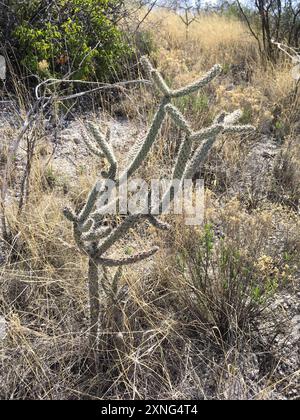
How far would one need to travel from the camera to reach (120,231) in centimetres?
164

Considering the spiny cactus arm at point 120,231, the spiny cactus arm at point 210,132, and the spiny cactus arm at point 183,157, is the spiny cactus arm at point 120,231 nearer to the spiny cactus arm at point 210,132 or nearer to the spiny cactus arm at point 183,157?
the spiny cactus arm at point 183,157

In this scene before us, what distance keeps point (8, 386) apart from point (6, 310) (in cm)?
38

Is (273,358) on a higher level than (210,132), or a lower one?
lower

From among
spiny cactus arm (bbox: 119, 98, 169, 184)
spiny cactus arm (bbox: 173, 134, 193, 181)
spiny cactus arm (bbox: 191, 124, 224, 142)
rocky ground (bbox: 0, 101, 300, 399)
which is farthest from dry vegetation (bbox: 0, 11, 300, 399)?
spiny cactus arm (bbox: 191, 124, 224, 142)

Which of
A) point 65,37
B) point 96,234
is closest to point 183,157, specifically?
point 96,234

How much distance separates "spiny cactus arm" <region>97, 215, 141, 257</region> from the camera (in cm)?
160

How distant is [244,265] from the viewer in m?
2.05

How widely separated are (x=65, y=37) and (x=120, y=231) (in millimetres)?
2779

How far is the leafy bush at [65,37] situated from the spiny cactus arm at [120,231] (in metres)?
2.39

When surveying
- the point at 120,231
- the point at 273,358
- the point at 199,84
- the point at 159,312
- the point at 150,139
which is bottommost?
the point at 273,358

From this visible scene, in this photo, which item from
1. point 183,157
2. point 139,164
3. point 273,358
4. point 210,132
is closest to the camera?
point 210,132

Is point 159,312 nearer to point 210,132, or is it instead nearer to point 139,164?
point 139,164

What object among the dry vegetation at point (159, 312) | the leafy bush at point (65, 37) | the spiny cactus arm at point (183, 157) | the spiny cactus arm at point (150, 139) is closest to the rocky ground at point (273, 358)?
the dry vegetation at point (159, 312)

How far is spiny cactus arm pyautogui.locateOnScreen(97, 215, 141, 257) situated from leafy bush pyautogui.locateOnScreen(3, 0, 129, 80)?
2389 mm
